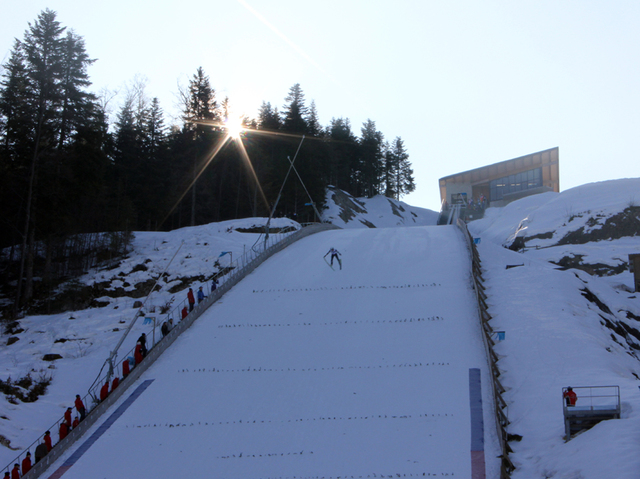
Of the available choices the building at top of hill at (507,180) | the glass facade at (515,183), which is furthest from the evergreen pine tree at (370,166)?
the glass facade at (515,183)

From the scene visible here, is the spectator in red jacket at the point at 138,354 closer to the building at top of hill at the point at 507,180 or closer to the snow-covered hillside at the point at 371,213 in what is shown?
the building at top of hill at the point at 507,180

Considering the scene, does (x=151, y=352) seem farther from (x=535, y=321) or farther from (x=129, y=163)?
(x=129, y=163)

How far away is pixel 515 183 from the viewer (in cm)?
5594

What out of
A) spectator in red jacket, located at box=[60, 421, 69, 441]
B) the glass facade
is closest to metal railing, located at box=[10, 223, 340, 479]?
spectator in red jacket, located at box=[60, 421, 69, 441]

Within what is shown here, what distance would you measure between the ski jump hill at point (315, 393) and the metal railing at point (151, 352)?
230 mm

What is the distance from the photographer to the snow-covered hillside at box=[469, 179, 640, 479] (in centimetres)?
1133

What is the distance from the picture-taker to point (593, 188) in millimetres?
39875

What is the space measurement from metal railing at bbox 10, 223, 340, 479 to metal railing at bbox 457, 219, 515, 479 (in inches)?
410

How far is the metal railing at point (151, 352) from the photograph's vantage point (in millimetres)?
14445

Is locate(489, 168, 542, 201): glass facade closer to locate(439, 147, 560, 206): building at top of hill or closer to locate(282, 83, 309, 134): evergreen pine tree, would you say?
locate(439, 147, 560, 206): building at top of hill

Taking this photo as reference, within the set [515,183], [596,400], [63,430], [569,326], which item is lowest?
[63,430]

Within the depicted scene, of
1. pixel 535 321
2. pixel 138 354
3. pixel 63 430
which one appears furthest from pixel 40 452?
pixel 535 321

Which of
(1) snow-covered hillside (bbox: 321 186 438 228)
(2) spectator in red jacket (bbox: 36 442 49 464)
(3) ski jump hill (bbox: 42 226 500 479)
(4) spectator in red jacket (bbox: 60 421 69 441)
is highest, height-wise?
(1) snow-covered hillside (bbox: 321 186 438 228)

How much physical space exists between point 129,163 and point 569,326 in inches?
1771
